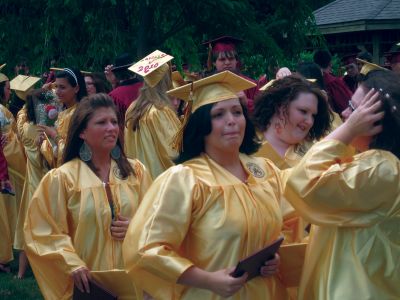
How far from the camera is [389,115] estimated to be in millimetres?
4078

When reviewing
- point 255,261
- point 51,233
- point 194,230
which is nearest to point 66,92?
point 51,233

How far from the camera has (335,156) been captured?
408 centimetres

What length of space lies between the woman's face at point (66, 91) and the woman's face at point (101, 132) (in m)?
3.13

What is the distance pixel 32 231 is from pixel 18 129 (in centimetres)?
476

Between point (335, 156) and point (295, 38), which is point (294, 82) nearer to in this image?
point (335, 156)

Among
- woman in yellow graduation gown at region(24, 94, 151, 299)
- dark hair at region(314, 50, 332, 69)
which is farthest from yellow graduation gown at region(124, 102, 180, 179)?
dark hair at region(314, 50, 332, 69)

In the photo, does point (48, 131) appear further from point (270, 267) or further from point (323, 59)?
point (270, 267)

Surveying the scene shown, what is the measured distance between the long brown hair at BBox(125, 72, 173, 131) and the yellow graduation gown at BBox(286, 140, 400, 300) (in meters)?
4.69

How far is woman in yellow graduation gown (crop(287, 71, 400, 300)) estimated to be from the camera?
4.01 m

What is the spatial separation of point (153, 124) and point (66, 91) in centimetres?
96

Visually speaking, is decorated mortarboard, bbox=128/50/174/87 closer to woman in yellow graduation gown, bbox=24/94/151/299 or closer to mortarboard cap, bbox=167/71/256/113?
woman in yellow graduation gown, bbox=24/94/151/299

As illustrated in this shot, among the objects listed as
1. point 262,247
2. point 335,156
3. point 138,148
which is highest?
point 335,156

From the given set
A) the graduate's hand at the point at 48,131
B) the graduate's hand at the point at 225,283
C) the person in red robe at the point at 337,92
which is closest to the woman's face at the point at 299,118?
the graduate's hand at the point at 225,283

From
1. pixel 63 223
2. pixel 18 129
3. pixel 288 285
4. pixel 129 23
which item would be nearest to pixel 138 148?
pixel 18 129
